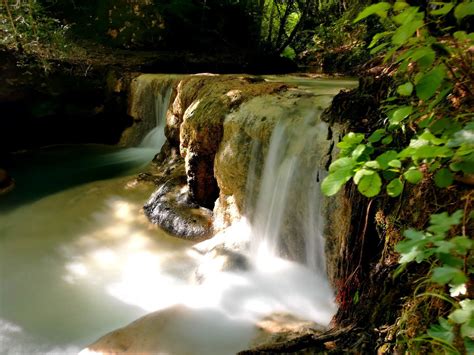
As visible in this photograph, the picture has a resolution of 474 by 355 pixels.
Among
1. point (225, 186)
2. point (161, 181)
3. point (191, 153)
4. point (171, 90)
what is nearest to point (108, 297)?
point (225, 186)

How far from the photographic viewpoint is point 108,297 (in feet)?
12.4

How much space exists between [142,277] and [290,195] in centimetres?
185

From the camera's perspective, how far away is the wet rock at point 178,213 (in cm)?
498

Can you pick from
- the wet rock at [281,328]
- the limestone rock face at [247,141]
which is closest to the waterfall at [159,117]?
the limestone rock face at [247,141]

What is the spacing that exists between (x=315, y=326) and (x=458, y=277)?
1942 millimetres

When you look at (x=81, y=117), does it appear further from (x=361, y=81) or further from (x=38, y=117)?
(x=361, y=81)

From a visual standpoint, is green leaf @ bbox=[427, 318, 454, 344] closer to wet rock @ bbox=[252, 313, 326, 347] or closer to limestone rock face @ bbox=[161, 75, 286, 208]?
wet rock @ bbox=[252, 313, 326, 347]

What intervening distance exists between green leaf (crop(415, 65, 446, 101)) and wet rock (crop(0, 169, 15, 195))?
7093 millimetres

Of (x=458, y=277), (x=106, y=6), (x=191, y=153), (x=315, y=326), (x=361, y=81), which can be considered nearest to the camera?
(x=458, y=277)

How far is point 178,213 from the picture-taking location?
5.23m

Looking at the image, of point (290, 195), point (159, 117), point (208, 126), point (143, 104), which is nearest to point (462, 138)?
point (290, 195)

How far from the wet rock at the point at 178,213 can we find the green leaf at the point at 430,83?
151 inches

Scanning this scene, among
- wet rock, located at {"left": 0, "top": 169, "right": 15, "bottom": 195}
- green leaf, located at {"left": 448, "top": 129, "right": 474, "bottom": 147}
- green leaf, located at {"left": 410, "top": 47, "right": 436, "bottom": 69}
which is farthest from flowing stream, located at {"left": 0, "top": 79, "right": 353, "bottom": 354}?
green leaf, located at {"left": 410, "top": 47, "right": 436, "bottom": 69}

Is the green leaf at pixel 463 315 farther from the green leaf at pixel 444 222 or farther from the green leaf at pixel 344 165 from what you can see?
the green leaf at pixel 344 165
